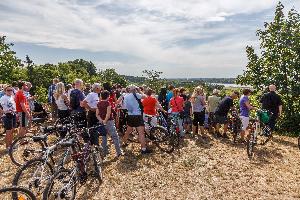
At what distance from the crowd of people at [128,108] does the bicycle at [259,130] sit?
1.86 ft

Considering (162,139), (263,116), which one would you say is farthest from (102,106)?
(263,116)

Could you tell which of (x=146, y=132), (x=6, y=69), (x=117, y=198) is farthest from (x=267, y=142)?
(x=6, y=69)

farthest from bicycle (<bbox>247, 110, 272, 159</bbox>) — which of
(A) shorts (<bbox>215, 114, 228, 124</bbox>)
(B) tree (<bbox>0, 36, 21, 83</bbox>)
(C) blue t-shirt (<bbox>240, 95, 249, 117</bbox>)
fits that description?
(B) tree (<bbox>0, 36, 21, 83</bbox>)

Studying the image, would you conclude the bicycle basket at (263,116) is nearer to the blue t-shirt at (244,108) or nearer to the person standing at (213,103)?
the blue t-shirt at (244,108)

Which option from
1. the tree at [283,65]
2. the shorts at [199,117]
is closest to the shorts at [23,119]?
the shorts at [199,117]

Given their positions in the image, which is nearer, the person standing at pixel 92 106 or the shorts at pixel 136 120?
the person standing at pixel 92 106

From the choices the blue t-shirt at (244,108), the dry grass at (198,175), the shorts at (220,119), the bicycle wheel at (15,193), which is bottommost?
the dry grass at (198,175)

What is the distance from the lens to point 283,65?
2016 centimetres

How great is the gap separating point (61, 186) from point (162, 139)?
504cm

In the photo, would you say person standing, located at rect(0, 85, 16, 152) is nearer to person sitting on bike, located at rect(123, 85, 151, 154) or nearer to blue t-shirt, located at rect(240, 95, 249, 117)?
person sitting on bike, located at rect(123, 85, 151, 154)

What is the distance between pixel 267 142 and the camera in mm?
13336

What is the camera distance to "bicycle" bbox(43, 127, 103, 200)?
20.8 ft

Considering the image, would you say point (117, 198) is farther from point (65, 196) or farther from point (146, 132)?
point (146, 132)

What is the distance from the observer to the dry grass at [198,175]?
7.89 metres
